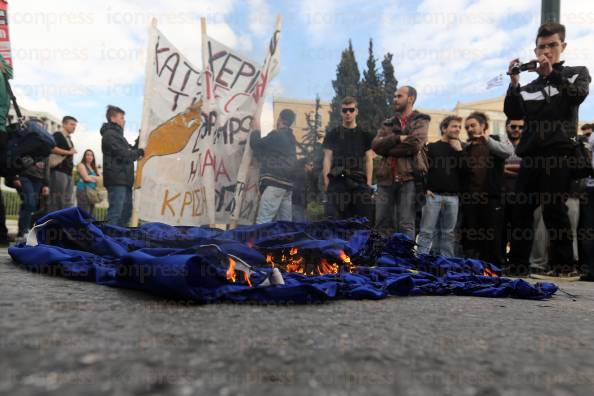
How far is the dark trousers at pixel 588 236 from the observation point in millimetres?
3848

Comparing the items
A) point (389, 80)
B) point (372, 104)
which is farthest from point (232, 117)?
point (389, 80)

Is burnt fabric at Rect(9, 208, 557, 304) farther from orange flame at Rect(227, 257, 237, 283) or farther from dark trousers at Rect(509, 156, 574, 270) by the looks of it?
dark trousers at Rect(509, 156, 574, 270)

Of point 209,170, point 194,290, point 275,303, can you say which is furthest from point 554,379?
point 209,170

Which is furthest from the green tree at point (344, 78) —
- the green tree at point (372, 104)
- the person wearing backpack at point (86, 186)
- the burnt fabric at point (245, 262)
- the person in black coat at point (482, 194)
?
the burnt fabric at point (245, 262)

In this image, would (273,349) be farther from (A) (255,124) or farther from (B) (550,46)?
(A) (255,124)

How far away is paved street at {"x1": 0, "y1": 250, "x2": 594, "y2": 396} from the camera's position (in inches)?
31.9

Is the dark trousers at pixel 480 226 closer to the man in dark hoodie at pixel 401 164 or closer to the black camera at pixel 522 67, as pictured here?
the man in dark hoodie at pixel 401 164

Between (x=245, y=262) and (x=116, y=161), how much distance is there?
3.70 meters

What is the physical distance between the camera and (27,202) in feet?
16.9

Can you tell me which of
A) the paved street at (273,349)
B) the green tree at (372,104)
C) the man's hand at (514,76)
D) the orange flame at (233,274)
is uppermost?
the green tree at (372,104)

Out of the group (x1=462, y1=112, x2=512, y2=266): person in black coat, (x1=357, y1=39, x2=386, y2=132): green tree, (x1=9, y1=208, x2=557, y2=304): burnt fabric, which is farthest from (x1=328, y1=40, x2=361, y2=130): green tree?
(x1=9, y1=208, x2=557, y2=304): burnt fabric

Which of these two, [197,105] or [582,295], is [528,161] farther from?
[197,105]

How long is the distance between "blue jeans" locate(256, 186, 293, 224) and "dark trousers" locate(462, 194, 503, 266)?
2001 millimetres

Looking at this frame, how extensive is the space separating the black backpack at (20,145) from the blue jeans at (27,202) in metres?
0.24
